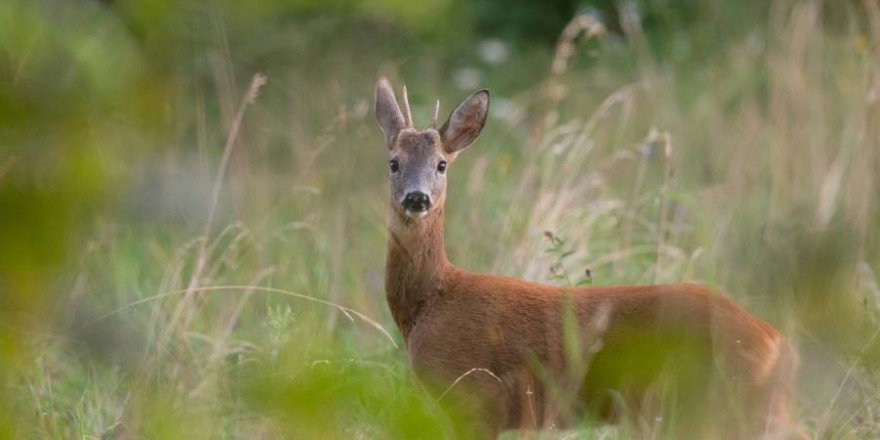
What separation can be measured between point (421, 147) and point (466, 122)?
0.21 m

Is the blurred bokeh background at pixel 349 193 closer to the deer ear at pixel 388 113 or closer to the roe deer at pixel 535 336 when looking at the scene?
the roe deer at pixel 535 336

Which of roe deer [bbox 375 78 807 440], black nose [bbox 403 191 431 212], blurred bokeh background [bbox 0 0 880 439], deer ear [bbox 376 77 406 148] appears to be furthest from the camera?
deer ear [bbox 376 77 406 148]

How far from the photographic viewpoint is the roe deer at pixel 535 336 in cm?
295

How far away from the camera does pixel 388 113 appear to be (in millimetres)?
4156

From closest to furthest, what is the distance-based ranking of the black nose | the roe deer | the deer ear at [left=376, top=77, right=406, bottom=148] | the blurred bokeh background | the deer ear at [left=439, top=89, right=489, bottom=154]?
1. the blurred bokeh background
2. the roe deer
3. the black nose
4. the deer ear at [left=439, top=89, right=489, bottom=154]
5. the deer ear at [left=376, top=77, right=406, bottom=148]

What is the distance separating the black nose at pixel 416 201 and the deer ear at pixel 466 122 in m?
0.36

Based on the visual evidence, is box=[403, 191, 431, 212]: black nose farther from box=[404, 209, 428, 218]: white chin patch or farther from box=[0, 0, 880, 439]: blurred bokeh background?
box=[0, 0, 880, 439]: blurred bokeh background

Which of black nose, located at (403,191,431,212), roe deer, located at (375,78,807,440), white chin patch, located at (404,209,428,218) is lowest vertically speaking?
roe deer, located at (375,78,807,440)

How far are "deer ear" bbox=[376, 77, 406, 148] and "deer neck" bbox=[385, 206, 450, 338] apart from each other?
1.22 ft

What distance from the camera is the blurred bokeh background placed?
3.42 ft

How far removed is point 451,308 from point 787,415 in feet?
3.29

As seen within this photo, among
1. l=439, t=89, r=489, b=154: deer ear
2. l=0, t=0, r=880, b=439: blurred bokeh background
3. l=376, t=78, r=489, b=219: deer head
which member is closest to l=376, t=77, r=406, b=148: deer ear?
l=376, t=78, r=489, b=219: deer head

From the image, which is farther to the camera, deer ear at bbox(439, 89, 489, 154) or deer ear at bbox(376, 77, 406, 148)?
deer ear at bbox(376, 77, 406, 148)

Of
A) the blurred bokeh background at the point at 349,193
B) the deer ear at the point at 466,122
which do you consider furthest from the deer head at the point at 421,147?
the blurred bokeh background at the point at 349,193
